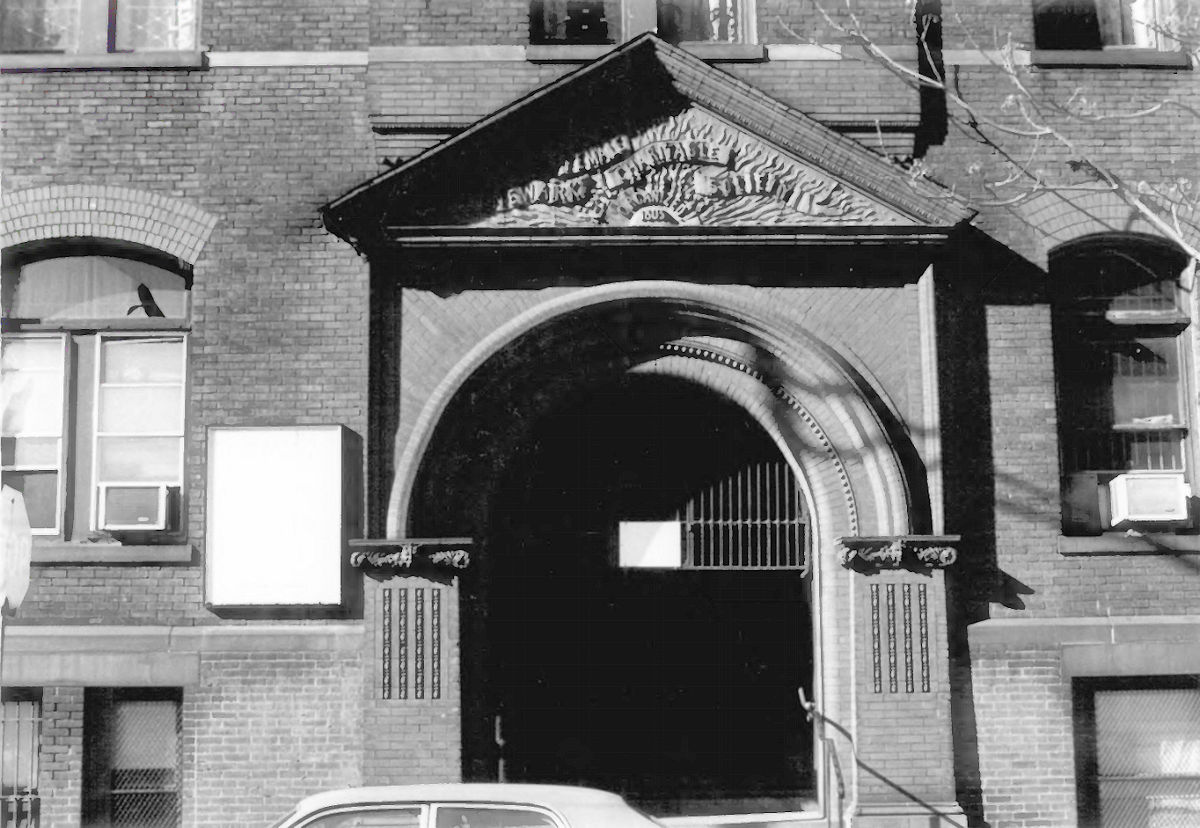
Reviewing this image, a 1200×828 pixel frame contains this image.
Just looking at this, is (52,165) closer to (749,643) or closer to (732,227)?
(732,227)

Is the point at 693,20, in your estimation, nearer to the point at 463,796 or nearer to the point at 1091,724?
the point at 1091,724

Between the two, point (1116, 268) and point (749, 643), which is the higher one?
point (1116, 268)

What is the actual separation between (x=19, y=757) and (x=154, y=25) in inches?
249

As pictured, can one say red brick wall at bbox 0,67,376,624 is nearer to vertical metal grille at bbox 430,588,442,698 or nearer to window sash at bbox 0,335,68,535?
window sash at bbox 0,335,68,535

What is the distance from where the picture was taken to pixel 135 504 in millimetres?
10711

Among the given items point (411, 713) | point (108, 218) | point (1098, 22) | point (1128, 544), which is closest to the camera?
point (411, 713)

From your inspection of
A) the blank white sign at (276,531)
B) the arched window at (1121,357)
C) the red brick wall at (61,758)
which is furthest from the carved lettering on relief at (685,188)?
Result: the red brick wall at (61,758)

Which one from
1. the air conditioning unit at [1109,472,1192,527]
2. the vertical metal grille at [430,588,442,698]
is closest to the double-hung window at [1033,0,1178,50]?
the air conditioning unit at [1109,472,1192,527]

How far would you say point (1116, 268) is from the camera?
458 inches

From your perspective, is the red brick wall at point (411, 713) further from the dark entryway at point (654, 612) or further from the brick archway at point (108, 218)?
the brick archway at point (108, 218)

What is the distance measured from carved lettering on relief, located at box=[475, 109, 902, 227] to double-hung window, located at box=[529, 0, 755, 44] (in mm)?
1091

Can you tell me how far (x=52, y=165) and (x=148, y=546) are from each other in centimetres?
332

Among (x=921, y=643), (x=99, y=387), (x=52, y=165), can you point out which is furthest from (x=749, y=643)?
(x=52, y=165)

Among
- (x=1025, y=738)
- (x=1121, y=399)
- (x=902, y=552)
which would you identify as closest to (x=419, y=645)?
(x=902, y=552)
